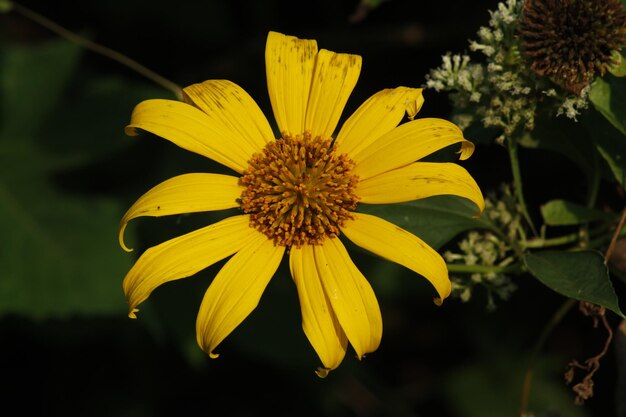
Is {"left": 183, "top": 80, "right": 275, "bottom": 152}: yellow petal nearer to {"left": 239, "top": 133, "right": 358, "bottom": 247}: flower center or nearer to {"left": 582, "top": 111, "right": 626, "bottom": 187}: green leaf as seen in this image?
{"left": 239, "top": 133, "right": 358, "bottom": 247}: flower center

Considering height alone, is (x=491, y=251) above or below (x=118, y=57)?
below

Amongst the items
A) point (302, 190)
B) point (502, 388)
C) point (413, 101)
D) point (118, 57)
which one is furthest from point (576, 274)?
point (118, 57)

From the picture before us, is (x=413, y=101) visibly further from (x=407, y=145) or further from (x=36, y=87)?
(x=36, y=87)

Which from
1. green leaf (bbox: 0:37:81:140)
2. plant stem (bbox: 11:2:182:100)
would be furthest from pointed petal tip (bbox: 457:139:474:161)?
green leaf (bbox: 0:37:81:140)

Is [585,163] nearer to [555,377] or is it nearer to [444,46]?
[444,46]

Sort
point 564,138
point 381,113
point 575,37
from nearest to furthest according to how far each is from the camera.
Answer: point 575,37, point 381,113, point 564,138

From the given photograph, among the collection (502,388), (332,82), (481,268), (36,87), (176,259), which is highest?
(36,87)
